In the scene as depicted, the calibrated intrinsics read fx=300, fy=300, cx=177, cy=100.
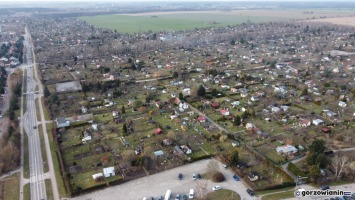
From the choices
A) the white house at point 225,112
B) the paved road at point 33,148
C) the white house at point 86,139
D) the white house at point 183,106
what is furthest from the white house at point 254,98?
the paved road at point 33,148

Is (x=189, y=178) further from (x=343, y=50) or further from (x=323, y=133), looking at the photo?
(x=343, y=50)

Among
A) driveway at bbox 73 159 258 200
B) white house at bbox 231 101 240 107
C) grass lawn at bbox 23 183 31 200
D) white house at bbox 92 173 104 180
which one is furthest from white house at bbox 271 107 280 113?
grass lawn at bbox 23 183 31 200

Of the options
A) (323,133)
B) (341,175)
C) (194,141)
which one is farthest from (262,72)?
(341,175)

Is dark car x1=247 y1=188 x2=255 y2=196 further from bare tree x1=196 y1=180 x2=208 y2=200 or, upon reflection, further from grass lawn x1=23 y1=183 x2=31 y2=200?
grass lawn x1=23 y1=183 x2=31 y2=200

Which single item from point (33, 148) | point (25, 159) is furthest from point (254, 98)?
point (25, 159)

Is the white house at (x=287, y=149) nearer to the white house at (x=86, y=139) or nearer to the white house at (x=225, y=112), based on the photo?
the white house at (x=225, y=112)
